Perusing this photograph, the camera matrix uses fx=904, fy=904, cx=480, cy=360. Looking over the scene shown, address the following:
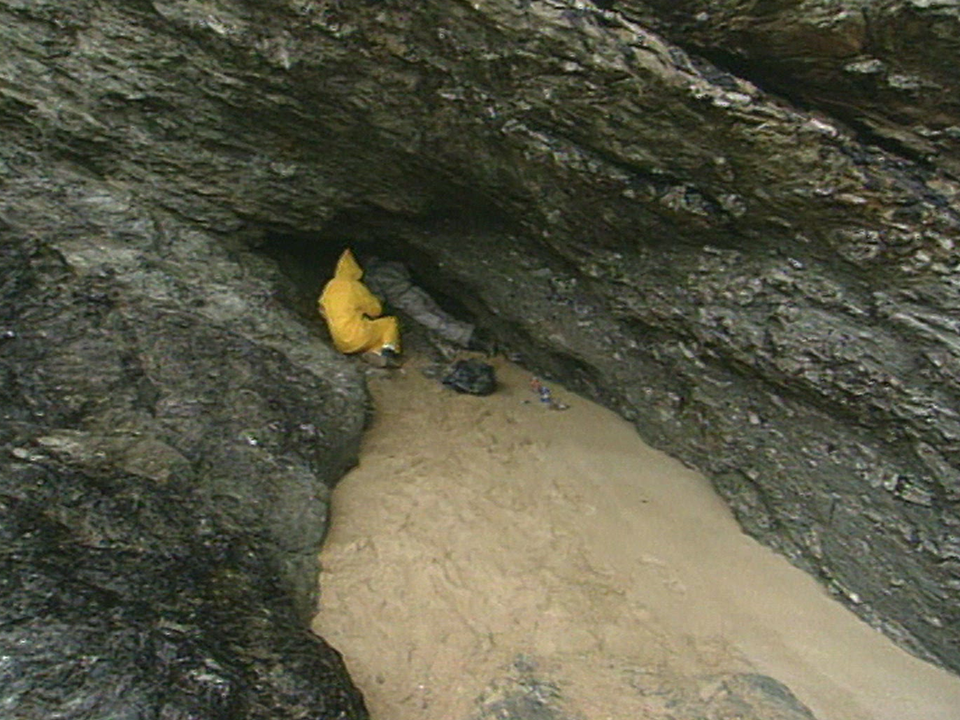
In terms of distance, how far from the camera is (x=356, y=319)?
15.9ft

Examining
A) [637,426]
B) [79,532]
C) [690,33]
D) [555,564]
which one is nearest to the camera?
[79,532]

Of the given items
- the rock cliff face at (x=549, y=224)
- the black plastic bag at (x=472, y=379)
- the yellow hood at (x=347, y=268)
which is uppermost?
the rock cliff face at (x=549, y=224)

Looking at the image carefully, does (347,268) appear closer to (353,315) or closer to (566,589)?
(353,315)

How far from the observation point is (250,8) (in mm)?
3875

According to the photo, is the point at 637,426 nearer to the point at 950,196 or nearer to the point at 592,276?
the point at 592,276

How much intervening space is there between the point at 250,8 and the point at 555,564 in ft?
8.80

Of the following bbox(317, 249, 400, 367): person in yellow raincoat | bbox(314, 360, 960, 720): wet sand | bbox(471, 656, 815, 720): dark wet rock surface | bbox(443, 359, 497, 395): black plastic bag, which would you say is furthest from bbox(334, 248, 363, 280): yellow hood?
bbox(471, 656, 815, 720): dark wet rock surface

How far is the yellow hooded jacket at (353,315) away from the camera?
4816 mm

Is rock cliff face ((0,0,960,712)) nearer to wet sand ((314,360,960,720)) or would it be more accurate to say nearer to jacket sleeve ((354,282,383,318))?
wet sand ((314,360,960,720))

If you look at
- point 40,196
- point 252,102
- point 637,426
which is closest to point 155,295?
point 40,196

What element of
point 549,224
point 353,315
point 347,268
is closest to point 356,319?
point 353,315

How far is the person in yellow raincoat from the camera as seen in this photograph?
15.8ft

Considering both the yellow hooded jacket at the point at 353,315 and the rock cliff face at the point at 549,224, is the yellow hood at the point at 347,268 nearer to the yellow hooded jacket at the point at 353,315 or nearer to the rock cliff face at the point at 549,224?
the yellow hooded jacket at the point at 353,315

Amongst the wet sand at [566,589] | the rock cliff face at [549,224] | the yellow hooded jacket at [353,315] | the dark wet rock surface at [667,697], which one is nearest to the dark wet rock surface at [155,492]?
the rock cliff face at [549,224]
